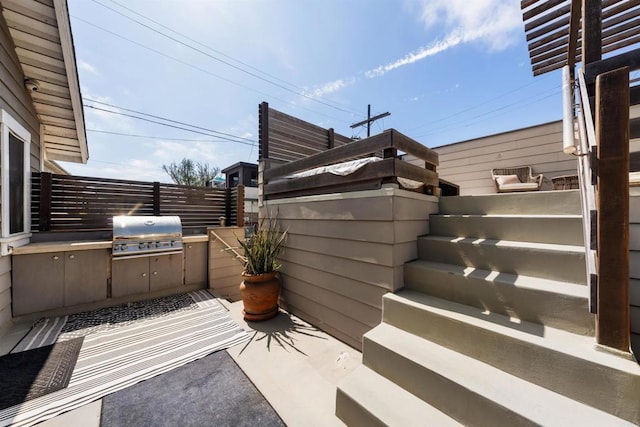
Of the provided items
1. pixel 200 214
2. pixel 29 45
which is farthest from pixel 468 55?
pixel 29 45

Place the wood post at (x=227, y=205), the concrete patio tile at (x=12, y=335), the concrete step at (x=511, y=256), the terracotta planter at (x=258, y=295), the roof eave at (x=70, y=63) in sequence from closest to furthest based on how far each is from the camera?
the concrete step at (x=511, y=256), the concrete patio tile at (x=12, y=335), the roof eave at (x=70, y=63), the terracotta planter at (x=258, y=295), the wood post at (x=227, y=205)

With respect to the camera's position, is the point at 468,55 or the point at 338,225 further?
the point at 468,55

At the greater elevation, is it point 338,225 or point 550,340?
point 338,225

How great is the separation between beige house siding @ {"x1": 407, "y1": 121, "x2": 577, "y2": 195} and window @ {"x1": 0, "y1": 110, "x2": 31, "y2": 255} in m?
6.29

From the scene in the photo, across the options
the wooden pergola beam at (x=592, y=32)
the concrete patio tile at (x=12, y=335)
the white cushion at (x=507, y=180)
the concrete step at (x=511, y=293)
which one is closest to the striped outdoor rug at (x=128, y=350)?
the concrete patio tile at (x=12, y=335)

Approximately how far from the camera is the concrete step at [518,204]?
69.9 inches

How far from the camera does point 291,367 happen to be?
76.8 inches

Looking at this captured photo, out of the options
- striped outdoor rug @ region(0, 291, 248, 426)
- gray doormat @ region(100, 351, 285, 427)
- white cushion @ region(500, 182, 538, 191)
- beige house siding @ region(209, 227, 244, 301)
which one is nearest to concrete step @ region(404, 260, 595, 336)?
gray doormat @ region(100, 351, 285, 427)

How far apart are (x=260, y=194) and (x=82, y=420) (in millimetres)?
2790

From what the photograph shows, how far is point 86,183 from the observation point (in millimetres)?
3684

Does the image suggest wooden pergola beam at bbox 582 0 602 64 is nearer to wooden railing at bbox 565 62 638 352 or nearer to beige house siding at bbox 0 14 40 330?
wooden railing at bbox 565 62 638 352

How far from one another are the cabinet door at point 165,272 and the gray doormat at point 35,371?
1.40 metres

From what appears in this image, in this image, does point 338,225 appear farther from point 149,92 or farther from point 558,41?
point 149,92

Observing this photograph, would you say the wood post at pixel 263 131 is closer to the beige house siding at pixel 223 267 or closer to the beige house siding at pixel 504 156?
the beige house siding at pixel 223 267
